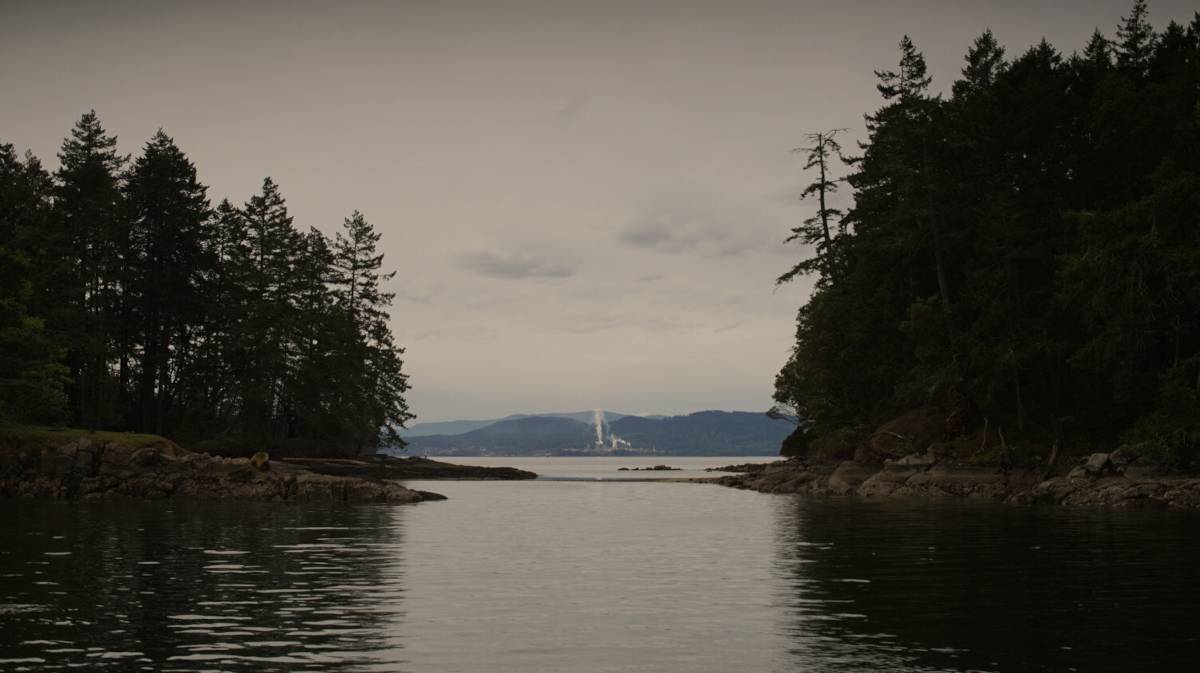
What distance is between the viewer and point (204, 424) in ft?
265

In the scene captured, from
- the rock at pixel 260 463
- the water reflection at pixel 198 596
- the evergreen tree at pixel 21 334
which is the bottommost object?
the water reflection at pixel 198 596

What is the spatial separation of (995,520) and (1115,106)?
27726 millimetres

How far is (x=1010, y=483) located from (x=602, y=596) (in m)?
39.6

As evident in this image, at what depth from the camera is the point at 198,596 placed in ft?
61.3

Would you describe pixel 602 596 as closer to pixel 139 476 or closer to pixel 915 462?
pixel 139 476

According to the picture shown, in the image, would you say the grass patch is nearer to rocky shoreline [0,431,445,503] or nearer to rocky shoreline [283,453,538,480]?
rocky shoreline [0,431,445,503]

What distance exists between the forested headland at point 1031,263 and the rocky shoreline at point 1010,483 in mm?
1314

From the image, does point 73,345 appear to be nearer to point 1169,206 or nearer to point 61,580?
point 61,580

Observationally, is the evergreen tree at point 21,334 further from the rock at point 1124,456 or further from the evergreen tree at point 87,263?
the rock at point 1124,456

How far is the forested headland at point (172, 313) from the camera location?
61406mm

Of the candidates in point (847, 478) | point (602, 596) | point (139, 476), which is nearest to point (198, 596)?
point (602, 596)

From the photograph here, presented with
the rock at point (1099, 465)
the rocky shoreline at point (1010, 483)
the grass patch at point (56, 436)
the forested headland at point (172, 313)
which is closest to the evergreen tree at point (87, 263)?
the forested headland at point (172, 313)

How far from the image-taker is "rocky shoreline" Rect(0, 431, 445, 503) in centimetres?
5025

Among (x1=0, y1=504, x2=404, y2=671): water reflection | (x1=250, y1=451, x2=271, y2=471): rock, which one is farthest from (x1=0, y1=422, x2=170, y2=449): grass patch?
(x1=0, y1=504, x2=404, y2=671): water reflection
